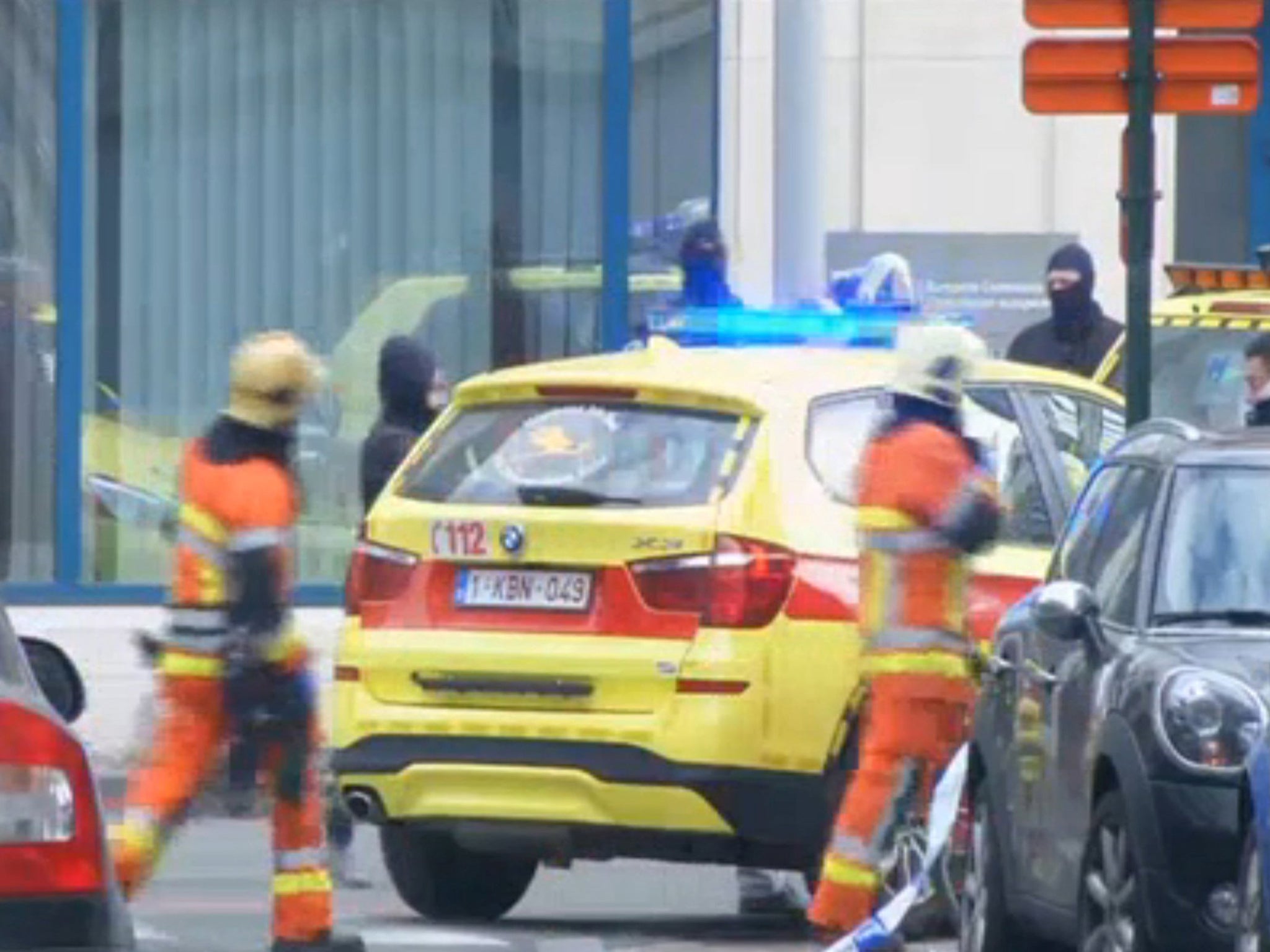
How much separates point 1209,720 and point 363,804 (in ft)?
12.2

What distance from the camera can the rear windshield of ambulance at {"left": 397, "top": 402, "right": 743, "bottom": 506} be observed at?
13.3 metres

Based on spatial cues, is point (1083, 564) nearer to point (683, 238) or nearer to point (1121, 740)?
point (1121, 740)

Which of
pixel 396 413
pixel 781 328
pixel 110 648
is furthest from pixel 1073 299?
pixel 110 648

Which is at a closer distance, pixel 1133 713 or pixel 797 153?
pixel 1133 713

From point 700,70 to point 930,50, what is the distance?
4.56ft

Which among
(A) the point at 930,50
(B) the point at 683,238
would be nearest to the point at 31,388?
(B) the point at 683,238

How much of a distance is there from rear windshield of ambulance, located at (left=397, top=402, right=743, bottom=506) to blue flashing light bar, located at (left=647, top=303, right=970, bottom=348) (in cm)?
169

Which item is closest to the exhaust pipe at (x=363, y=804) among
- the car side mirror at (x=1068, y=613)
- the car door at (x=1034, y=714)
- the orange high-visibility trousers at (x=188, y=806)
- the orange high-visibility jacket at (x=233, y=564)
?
Result: the orange high-visibility trousers at (x=188, y=806)

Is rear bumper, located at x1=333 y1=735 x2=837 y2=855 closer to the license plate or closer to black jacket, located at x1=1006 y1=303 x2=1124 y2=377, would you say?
the license plate

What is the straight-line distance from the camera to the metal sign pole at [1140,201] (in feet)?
44.5

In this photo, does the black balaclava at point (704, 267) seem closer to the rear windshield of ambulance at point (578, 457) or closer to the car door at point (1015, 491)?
the car door at point (1015, 491)

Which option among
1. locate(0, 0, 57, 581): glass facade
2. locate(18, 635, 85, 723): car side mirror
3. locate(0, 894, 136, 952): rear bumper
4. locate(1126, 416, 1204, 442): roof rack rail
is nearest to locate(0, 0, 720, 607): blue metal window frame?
locate(0, 0, 57, 581): glass facade

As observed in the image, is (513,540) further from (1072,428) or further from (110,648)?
(110,648)

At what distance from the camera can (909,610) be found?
12242 millimetres
